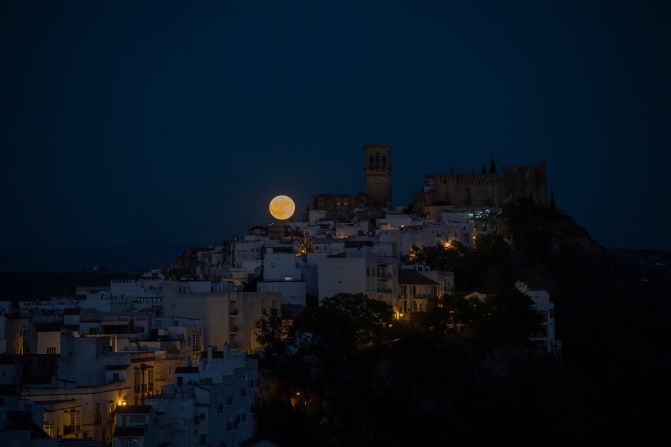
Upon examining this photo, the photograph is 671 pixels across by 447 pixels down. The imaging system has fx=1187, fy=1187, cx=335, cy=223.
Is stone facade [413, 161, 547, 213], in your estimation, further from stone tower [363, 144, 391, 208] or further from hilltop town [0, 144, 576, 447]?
stone tower [363, 144, 391, 208]

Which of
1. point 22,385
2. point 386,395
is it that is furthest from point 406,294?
point 22,385

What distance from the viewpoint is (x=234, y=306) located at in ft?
185

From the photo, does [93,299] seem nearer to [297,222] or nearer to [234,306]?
[234,306]

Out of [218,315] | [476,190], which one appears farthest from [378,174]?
[218,315]

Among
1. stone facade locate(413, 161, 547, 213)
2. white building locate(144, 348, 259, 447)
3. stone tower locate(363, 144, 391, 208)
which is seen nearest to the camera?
white building locate(144, 348, 259, 447)

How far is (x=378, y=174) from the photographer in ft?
350

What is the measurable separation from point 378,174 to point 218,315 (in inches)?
2066

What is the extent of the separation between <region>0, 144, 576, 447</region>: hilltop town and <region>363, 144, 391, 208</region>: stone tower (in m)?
A: 8.62

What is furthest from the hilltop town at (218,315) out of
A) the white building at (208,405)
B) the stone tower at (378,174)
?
the stone tower at (378,174)

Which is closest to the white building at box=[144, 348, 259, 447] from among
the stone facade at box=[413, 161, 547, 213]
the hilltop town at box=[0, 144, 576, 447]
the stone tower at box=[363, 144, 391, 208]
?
the hilltop town at box=[0, 144, 576, 447]

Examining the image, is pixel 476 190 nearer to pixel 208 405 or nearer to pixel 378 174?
pixel 378 174

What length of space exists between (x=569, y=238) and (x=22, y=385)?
54.1 m

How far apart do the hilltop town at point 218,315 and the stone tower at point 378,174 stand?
8623mm

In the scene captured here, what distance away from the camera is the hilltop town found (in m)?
39.5
